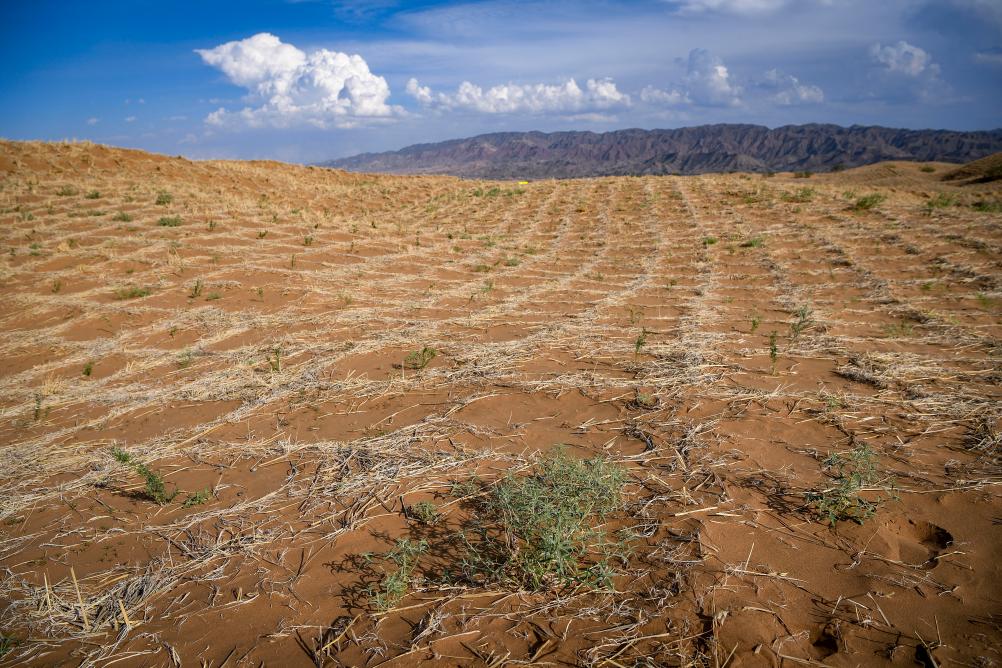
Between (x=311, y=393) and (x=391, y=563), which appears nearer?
(x=391, y=563)

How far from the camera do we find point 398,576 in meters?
2.00

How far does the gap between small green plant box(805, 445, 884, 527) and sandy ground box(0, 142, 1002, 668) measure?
3 cm

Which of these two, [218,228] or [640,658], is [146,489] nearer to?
[640,658]

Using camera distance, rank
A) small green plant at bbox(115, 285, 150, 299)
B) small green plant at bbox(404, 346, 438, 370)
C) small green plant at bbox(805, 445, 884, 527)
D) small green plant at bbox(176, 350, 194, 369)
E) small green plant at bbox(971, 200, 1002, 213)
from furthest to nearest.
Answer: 1. small green plant at bbox(971, 200, 1002, 213)
2. small green plant at bbox(115, 285, 150, 299)
3. small green plant at bbox(176, 350, 194, 369)
4. small green plant at bbox(404, 346, 438, 370)
5. small green plant at bbox(805, 445, 884, 527)

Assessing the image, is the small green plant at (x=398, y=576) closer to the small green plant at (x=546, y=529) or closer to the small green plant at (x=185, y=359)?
the small green plant at (x=546, y=529)

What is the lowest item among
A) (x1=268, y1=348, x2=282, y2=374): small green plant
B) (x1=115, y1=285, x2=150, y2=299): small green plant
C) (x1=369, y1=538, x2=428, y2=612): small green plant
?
(x1=369, y1=538, x2=428, y2=612): small green plant

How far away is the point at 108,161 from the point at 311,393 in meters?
15.8

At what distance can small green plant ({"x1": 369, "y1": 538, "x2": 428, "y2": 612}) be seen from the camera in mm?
1896

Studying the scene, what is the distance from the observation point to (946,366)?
3721mm

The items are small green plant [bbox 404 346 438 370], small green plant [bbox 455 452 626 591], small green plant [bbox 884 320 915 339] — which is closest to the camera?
small green plant [bbox 455 452 626 591]

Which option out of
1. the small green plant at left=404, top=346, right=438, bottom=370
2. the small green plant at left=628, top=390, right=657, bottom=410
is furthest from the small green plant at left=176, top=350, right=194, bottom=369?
the small green plant at left=628, top=390, right=657, bottom=410

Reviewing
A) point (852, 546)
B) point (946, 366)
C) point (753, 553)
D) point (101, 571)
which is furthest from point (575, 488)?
point (946, 366)

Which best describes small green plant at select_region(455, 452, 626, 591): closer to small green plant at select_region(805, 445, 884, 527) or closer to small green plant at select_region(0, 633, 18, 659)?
small green plant at select_region(805, 445, 884, 527)

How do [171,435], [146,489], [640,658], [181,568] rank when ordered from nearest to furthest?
[640,658], [181,568], [146,489], [171,435]
